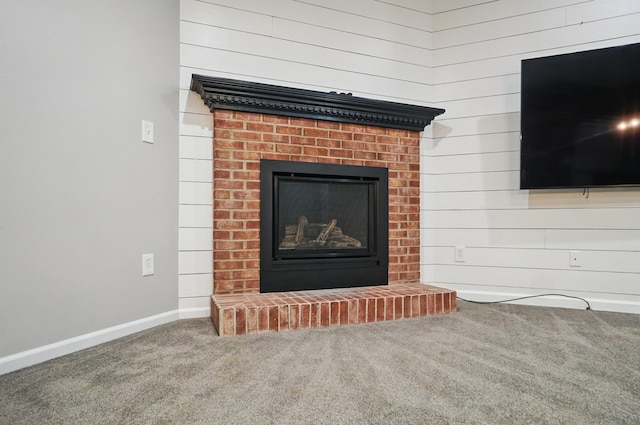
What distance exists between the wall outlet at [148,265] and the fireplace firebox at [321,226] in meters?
0.64

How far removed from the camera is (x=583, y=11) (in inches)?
96.1

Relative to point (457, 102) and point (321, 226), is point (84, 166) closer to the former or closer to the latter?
point (321, 226)

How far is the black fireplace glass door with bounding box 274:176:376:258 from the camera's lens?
237 centimetres

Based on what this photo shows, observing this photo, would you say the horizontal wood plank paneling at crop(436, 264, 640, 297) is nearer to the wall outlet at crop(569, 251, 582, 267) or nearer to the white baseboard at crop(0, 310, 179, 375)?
the wall outlet at crop(569, 251, 582, 267)

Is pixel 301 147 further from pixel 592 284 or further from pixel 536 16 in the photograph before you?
pixel 592 284

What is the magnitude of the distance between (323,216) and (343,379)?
4.28 ft

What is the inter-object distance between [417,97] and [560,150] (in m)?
1.08

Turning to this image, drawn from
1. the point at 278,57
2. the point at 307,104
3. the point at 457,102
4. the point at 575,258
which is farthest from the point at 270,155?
the point at 575,258

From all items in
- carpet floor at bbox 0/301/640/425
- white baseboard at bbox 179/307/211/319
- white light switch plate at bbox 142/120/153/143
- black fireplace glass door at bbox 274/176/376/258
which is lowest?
carpet floor at bbox 0/301/640/425

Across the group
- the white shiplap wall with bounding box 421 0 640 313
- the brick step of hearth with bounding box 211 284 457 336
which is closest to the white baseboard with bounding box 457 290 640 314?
the white shiplap wall with bounding box 421 0 640 313

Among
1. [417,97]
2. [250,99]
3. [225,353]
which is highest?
[417,97]

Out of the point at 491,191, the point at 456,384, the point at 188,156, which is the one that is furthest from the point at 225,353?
the point at 491,191

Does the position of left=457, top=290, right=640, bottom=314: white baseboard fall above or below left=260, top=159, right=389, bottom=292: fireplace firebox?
below

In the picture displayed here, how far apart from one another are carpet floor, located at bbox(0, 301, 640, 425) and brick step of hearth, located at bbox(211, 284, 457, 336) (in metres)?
0.08
